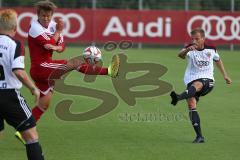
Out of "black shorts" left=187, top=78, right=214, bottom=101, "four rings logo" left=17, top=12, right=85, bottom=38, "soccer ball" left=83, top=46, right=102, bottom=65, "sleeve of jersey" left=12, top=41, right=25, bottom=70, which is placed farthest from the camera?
"four rings logo" left=17, top=12, right=85, bottom=38

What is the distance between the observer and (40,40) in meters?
10.8

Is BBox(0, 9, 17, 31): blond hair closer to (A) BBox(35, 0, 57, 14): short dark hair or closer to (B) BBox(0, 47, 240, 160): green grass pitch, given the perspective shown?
(B) BBox(0, 47, 240, 160): green grass pitch

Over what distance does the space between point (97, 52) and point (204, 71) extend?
1957mm

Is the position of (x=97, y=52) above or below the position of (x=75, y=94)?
above

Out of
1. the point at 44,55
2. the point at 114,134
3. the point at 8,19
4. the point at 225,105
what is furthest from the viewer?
the point at 225,105

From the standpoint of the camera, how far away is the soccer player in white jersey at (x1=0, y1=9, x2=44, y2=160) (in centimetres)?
788

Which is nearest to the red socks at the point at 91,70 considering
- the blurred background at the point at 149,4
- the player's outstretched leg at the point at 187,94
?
the player's outstretched leg at the point at 187,94

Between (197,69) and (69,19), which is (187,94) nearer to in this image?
(197,69)

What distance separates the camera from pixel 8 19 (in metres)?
7.89

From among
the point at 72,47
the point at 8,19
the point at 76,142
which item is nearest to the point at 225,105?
the point at 76,142

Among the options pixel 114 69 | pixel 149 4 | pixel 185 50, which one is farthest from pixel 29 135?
pixel 149 4

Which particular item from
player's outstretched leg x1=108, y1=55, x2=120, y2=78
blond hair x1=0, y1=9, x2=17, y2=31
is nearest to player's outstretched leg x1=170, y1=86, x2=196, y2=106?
player's outstretched leg x1=108, y1=55, x2=120, y2=78

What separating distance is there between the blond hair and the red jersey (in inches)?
109

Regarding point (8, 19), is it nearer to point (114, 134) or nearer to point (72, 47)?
point (114, 134)
